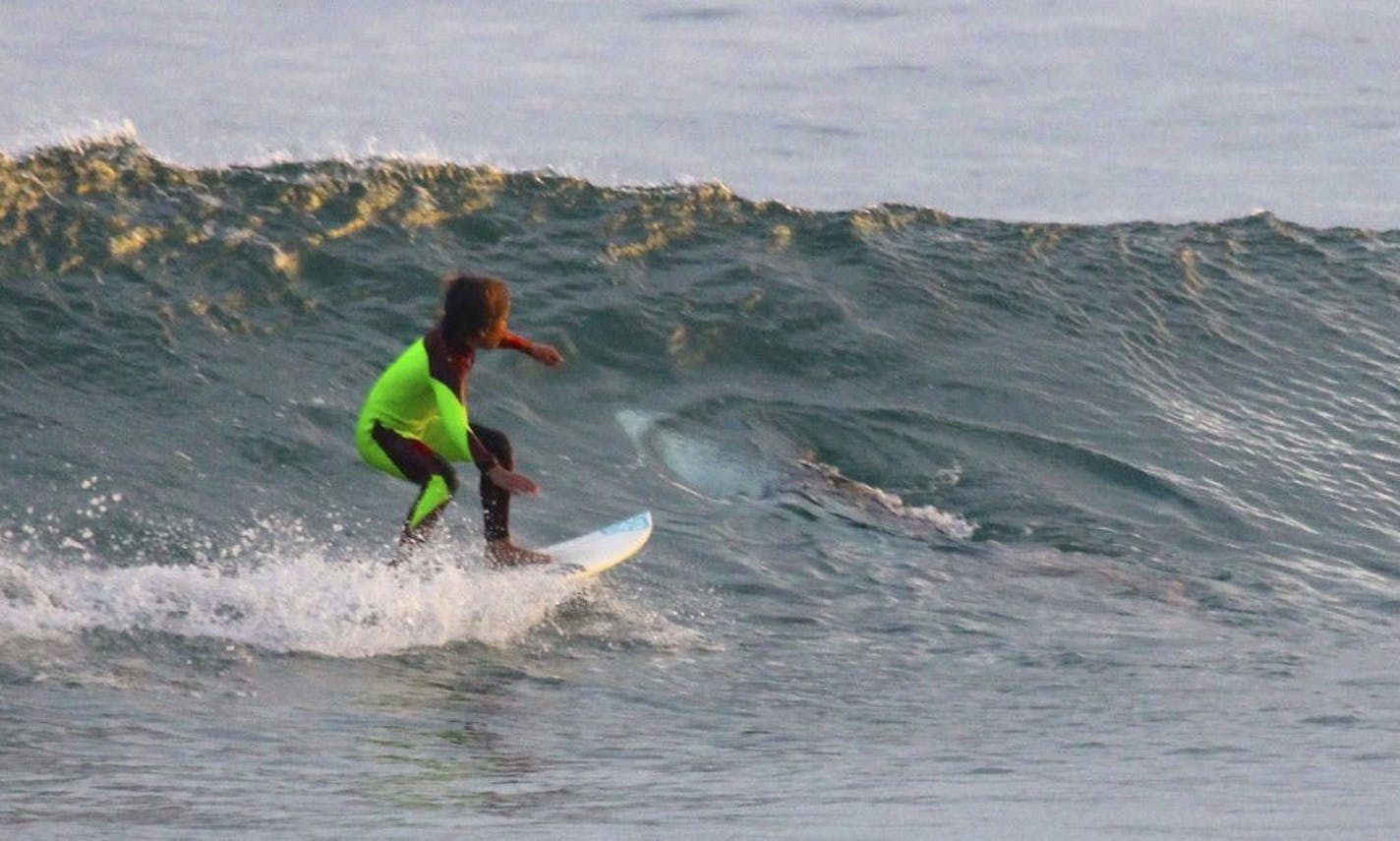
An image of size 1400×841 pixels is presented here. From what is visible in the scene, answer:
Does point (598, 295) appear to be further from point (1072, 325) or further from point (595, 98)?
point (595, 98)

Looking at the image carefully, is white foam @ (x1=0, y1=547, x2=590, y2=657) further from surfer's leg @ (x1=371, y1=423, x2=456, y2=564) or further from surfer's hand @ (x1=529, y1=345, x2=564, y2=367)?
surfer's hand @ (x1=529, y1=345, x2=564, y2=367)

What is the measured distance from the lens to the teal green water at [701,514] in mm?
6320

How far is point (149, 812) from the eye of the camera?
18.1 feet

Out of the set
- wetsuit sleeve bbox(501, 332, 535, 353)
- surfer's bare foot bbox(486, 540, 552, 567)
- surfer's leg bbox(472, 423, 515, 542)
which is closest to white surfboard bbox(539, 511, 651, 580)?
surfer's bare foot bbox(486, 540, 552, 567)

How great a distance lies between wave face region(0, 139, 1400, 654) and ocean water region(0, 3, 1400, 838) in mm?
36

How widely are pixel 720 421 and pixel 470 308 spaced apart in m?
3.53

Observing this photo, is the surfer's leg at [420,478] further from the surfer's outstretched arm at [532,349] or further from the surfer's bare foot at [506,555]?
the surfer's outstretched arm at [532,349]

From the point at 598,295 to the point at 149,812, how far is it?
7.61 meters

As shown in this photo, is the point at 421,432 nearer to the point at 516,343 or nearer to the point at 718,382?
the point at 516,343

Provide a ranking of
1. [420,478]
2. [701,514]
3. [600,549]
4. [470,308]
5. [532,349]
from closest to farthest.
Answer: [470,308] → [420,478] → [532,349] → [600,549] → [701,514]

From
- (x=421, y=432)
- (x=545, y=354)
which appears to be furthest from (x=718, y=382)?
(x=421, y=432)

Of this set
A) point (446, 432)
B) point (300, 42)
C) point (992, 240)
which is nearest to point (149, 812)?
point (446, 432)

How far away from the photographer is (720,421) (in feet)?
37.7

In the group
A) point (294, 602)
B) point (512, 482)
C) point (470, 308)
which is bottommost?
point (294, 602)
